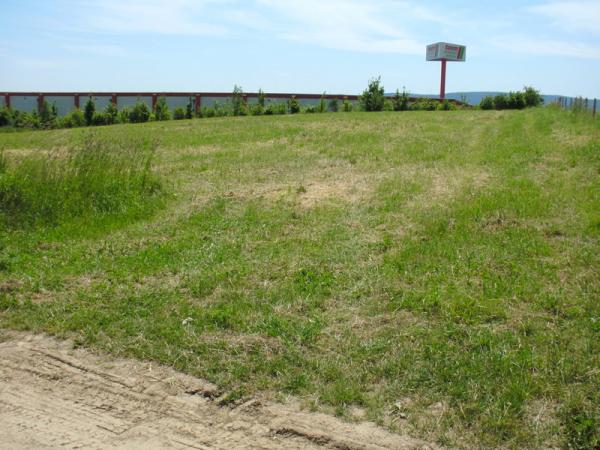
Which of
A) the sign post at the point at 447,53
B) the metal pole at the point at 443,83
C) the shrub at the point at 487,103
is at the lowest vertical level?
the shrub at the point at 487,103

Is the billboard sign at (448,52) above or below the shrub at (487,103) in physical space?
above

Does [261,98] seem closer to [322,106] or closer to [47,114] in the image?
[322,106]

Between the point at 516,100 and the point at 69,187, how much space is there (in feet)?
87.7

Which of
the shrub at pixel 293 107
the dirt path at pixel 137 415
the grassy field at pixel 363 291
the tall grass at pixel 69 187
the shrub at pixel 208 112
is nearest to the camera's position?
the dirt path at pixel 137 415

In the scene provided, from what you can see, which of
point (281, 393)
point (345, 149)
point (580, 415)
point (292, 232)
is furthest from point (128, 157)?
point (580, 415)

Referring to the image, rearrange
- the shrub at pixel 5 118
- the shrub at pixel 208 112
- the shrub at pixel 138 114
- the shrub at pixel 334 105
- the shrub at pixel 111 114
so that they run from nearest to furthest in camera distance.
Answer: the shrub at pixel 111 114 → the shrub at pixel 138 114 → the shrub at pixel 208 112 → the shrub at pixel 5 118 → the shrub at pixel 334 105

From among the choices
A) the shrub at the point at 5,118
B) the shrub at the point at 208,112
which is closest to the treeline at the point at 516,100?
the shrub at the point at 208,112

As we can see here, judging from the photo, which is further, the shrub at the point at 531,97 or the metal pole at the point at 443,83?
the metal pole at the point at 443,83

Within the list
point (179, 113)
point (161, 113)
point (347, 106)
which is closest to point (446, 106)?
point (347, 106)

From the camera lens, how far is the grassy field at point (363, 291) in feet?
12.9

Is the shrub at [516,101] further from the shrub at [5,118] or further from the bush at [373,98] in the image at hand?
the shrub at [5,118]

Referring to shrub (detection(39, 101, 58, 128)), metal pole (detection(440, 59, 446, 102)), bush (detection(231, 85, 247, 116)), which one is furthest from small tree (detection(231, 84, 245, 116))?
metal pole (detection(440, 59, 446, 102))

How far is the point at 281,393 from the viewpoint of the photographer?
4031 mm

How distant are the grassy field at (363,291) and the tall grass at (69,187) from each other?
223 millimetres
